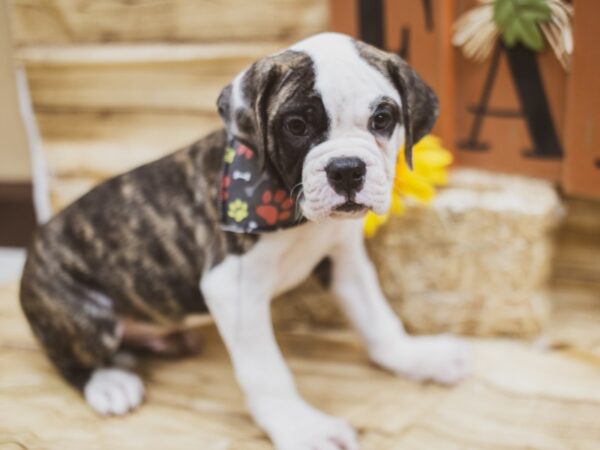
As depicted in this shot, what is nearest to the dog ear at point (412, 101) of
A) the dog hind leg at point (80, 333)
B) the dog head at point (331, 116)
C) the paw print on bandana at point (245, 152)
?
the dog head at point (331, 116)

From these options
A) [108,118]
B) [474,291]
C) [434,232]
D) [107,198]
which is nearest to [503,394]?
[474,291]

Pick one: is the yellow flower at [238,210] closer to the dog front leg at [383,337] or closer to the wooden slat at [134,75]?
the dog front leg at [383,337]

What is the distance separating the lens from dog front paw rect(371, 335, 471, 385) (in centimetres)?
162

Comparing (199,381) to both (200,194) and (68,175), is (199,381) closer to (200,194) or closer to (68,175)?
(200,194)

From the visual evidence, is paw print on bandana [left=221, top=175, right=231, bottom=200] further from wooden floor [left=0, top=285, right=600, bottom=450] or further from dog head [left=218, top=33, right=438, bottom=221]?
wooden floor [left=0, top=285, right=600, bottom=450]

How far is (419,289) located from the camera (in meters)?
1.77

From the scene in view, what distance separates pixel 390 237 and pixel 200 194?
0.50m

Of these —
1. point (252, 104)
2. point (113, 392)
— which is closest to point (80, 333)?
point (113, 392)

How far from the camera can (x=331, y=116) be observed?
115cm

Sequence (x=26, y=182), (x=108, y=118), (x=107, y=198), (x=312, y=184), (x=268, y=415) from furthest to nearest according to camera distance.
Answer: (x=26, y=182) → (x=108, y=118) → (x=107, y=198) → (x=268, y=415) → (x=312, y=184)

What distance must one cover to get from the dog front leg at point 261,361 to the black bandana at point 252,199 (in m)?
0.09

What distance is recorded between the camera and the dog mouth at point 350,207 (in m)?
1.17

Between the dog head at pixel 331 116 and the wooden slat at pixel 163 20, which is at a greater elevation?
the wooden slat at pixel 163 20

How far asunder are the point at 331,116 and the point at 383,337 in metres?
0.67
